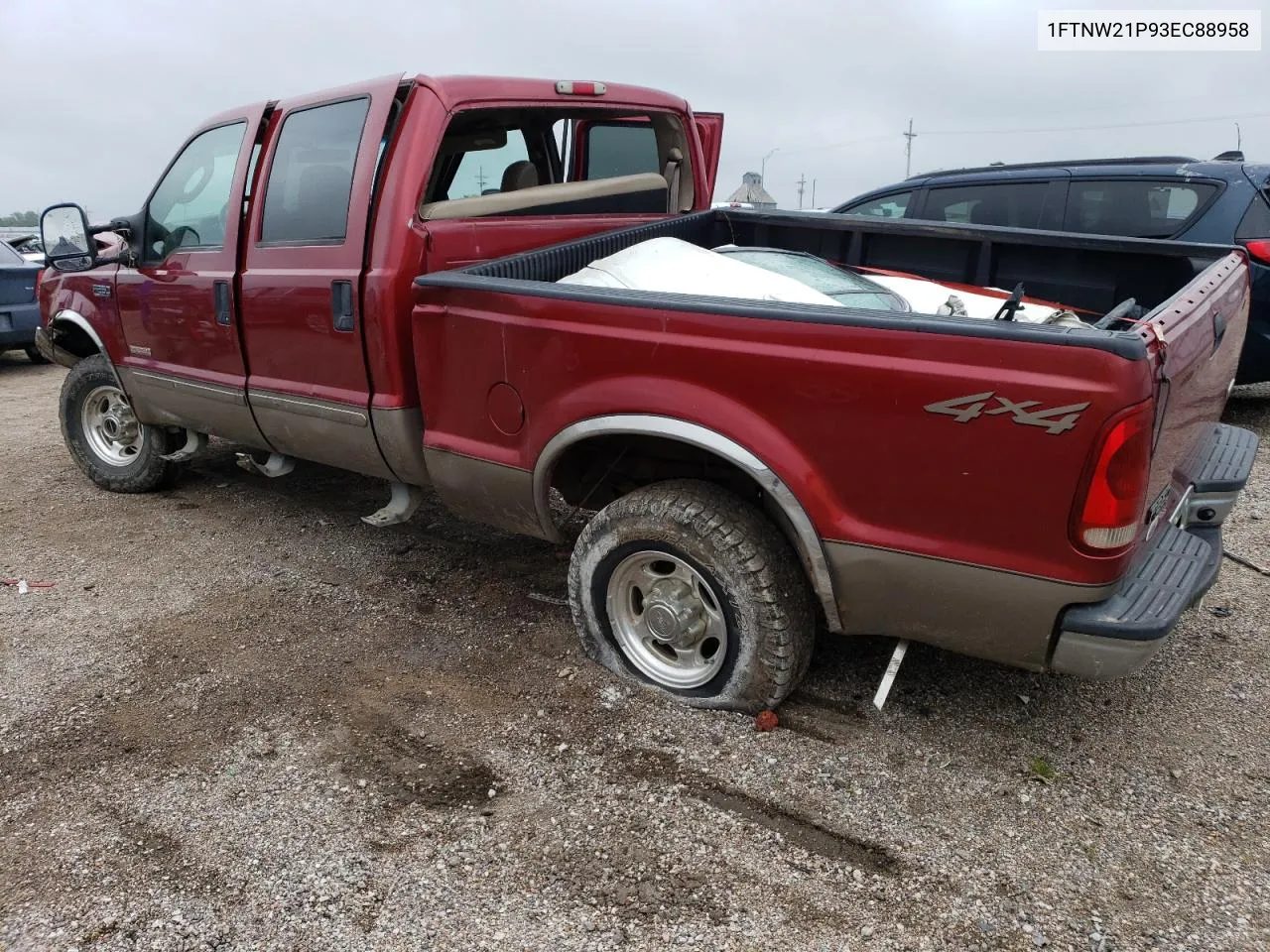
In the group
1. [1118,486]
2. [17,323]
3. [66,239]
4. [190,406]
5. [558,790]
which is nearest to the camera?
[1118,486]

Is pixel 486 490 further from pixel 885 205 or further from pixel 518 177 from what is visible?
pixel 885 205

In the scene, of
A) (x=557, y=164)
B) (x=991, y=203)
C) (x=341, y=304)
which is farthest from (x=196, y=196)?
(x=991, y=203)

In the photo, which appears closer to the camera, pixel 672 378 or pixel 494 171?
pixel 672 378

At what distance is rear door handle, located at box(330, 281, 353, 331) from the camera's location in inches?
132

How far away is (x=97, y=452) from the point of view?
5.21 m

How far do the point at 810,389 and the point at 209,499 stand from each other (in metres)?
3.90

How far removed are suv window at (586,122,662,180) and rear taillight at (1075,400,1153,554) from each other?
3.24 m

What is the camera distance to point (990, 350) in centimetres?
212

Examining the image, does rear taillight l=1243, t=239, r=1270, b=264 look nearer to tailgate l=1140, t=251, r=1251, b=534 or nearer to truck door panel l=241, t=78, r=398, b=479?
tailgate l=1140, t=251, r=1251, b=534

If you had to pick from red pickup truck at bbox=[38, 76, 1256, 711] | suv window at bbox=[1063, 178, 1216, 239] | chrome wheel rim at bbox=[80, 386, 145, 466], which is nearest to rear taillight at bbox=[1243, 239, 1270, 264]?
suv window at bbox=[1063, 178, 1216, 239]

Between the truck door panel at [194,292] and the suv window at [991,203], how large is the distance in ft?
16.0

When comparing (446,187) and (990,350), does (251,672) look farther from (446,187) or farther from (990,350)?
(990,350)

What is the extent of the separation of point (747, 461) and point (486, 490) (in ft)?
3.60

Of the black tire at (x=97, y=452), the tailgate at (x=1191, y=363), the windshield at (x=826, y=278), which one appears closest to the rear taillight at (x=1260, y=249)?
the tailgate at (x=1191, y=363)
